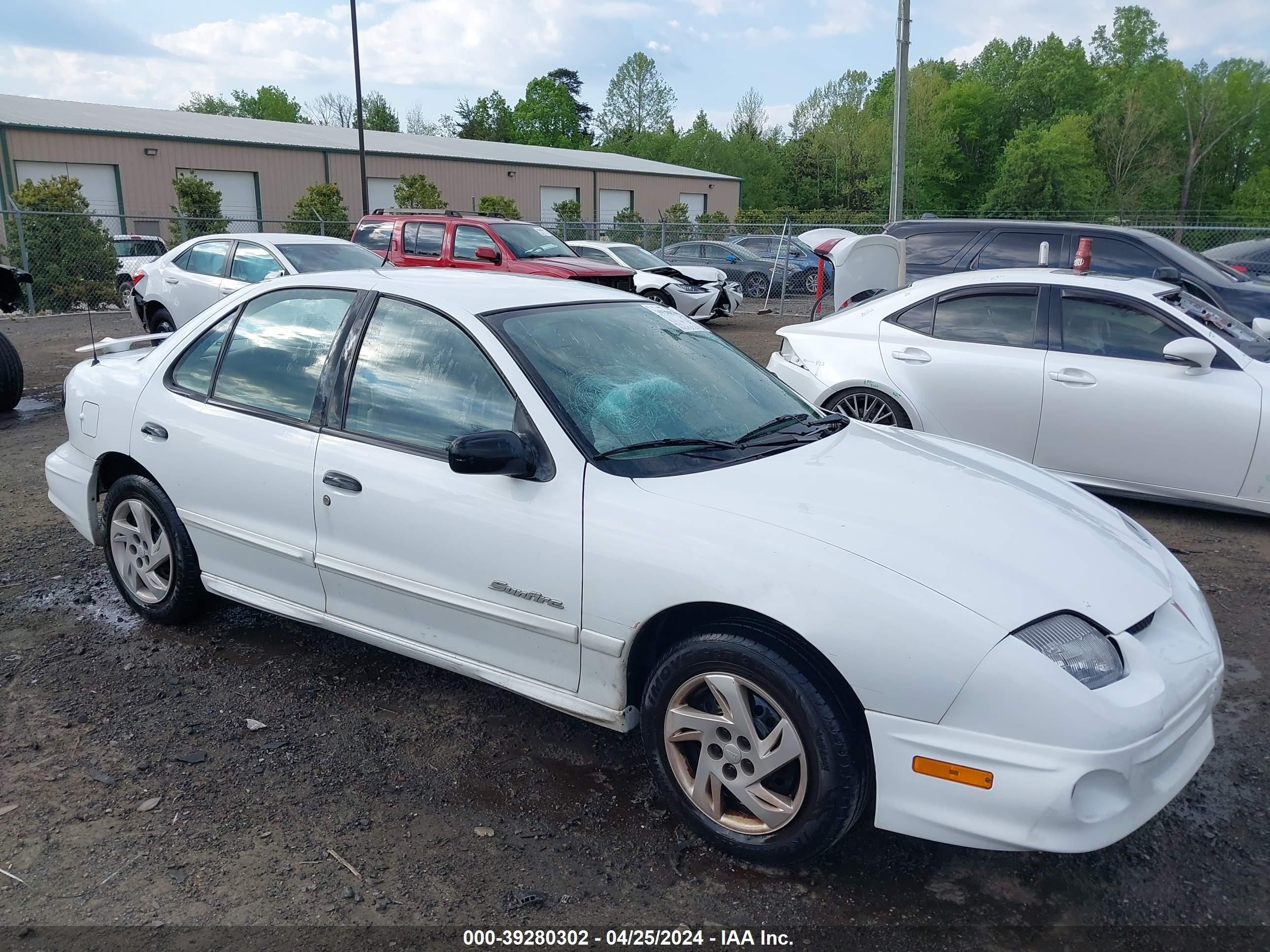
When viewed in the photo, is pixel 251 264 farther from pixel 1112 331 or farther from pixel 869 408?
pixel 1112 331

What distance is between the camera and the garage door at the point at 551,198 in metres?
43.5

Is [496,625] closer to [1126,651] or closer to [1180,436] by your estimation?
[1126,651]

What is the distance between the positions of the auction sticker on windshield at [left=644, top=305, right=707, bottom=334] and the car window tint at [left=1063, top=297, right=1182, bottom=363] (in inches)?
121

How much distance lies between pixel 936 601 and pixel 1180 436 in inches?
158

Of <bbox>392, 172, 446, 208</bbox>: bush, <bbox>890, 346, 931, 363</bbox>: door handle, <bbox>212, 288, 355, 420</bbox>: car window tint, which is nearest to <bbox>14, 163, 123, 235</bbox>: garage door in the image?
<bbox>392, 172, 446, 208</bbox>: bush

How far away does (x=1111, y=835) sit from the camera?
2.42 metres

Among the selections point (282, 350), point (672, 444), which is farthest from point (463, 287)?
point (672, 444)

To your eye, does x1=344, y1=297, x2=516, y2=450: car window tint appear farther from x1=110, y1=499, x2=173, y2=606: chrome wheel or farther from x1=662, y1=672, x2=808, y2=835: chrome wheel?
x1=110, y1=499, x2=173, y2=606: chrome wheel

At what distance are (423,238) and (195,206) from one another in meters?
13.7

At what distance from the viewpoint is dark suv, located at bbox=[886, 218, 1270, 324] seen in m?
9.16

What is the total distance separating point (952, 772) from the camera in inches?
96.4

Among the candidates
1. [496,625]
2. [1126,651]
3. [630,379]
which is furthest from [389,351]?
[1126,651]

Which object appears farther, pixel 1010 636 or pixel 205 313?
pixel 205 313

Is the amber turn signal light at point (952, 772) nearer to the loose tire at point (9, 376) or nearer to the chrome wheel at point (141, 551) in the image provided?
the chrome wheel at point (141, 551)
